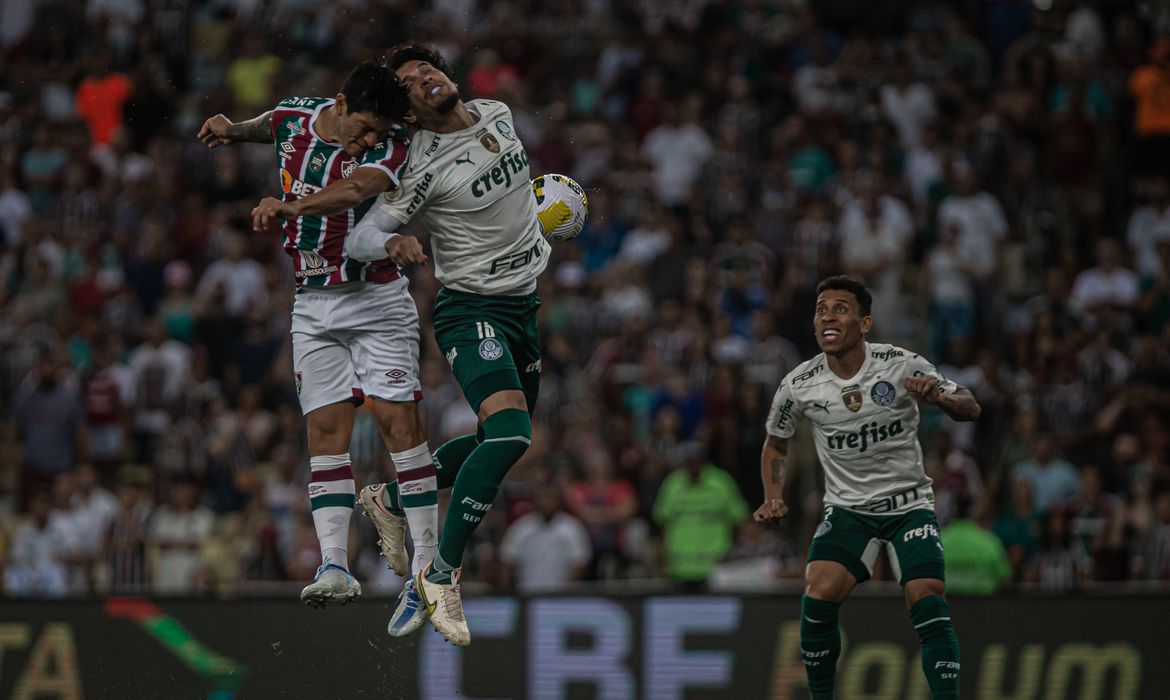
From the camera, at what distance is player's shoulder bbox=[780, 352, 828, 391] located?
1212 centimetres

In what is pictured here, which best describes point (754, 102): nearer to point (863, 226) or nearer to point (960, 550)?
point (863, 226)

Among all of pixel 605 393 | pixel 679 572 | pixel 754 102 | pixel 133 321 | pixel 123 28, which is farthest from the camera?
pixel 123 28

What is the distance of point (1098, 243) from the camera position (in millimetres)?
20438

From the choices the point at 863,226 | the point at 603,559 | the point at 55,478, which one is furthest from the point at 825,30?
the point at 55,478

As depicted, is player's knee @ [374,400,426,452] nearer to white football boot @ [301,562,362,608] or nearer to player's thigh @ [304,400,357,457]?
player's thigh @ [304,400,357,457]

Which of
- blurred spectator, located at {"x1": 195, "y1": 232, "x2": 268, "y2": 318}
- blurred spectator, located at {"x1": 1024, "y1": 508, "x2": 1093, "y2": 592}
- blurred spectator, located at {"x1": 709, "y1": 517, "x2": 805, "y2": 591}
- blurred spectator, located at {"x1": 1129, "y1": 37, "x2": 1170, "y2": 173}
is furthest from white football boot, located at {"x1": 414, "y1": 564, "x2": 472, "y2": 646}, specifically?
blurred spectator, located at {"x1": 1129, "y1": 37, "x2": 1170, "y2": 173}

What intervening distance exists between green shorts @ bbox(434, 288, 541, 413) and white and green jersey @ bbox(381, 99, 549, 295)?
92 millimetres

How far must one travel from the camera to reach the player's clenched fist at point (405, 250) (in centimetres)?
1009

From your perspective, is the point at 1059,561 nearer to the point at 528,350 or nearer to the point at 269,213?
the point at 528,350

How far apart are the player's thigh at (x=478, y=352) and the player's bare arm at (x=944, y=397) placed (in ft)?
7.89

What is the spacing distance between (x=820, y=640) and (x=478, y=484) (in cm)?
268

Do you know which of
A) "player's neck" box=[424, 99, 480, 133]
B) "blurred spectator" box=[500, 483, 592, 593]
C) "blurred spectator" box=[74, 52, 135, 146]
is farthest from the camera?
"blurred spectator" box=[74, 52, 135, 146]

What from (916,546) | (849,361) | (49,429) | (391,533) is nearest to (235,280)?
(49,429)

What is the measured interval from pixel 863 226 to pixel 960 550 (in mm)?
4778
